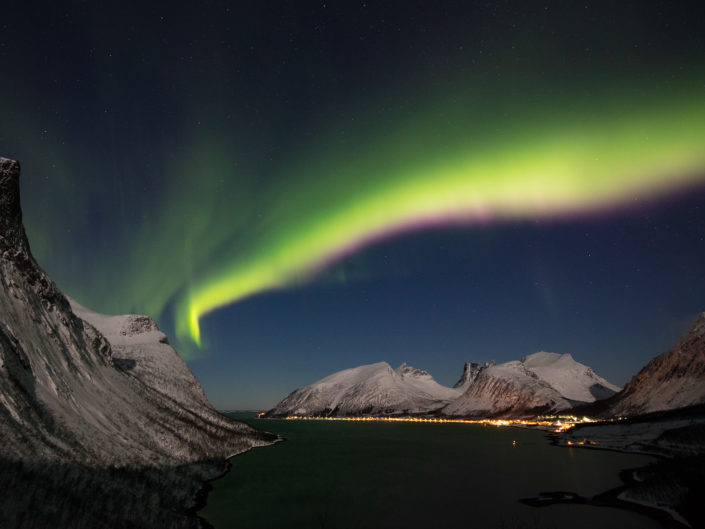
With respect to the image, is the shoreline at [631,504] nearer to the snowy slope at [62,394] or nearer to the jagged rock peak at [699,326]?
the snowy slope at [62,394]

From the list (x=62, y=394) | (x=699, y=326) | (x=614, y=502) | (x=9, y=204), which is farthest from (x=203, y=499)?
(x=699, y=326)

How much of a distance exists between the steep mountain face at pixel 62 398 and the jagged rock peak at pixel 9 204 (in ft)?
0.29

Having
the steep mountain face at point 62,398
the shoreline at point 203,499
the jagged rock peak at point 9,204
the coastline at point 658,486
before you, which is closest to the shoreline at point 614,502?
the coastline at point 658,486

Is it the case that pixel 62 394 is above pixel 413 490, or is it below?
above

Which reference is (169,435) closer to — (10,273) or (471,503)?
(10,273)

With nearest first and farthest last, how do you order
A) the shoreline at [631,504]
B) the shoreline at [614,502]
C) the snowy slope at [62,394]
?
the snowy slope at [62,394], the shoreline at [631,504], the shoreline at [614,502]

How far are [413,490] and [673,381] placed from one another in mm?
127701

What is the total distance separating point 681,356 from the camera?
414ft

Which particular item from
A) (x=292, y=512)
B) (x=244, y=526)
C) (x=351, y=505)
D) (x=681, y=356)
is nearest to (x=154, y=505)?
(x=244, y=526)

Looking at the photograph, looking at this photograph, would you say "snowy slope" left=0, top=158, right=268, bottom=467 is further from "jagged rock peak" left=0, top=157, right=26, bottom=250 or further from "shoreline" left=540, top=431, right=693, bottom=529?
"shoreline" left=540, top=431, right=693, bottom=529

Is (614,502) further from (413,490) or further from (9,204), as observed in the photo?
(9,204)

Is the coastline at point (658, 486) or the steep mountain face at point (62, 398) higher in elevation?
the steep mountain face at point (62, 398)

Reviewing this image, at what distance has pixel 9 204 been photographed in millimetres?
34469

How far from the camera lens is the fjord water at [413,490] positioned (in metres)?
28.3
